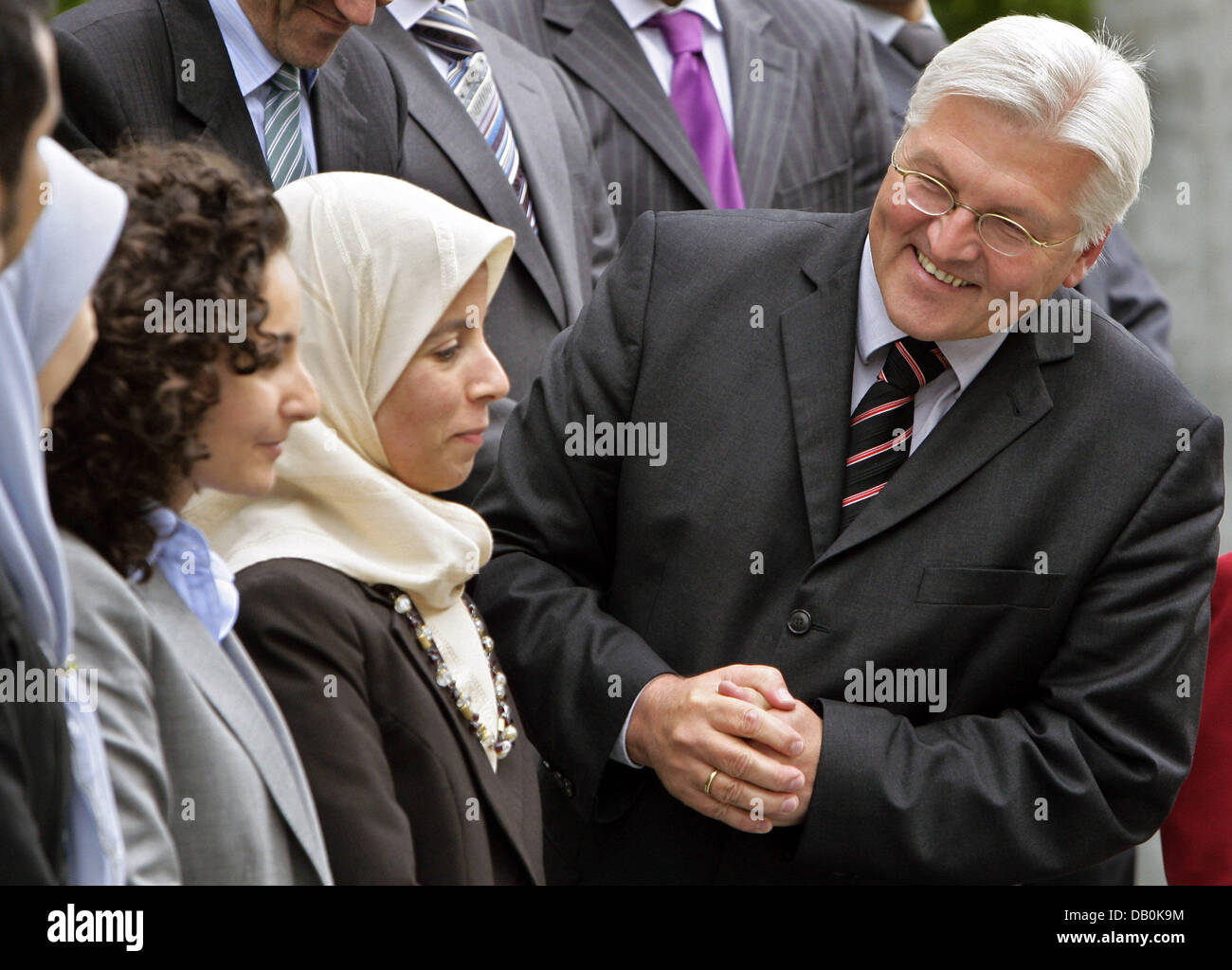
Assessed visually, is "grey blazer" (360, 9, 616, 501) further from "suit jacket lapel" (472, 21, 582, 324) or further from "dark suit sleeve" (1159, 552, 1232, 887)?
"dark suit sleeve" (1159, 552, 1232, 887)

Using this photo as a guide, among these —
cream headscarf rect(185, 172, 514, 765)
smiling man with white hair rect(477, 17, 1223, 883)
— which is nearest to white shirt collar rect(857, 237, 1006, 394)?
smiling man with white hair rect(477, 17, 1223, 883)

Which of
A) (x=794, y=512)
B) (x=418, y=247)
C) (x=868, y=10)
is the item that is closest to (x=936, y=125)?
(x=794, y=512)

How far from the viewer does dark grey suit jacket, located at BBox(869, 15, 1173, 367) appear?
4.66 meters

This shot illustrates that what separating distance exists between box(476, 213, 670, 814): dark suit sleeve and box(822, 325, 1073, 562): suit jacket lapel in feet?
1.28

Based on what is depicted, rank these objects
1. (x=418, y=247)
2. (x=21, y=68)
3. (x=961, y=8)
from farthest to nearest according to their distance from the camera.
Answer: (x=961, y=8), (x=418, y=247), (x=21, y=68)

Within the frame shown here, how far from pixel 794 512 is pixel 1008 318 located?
0.45 meters

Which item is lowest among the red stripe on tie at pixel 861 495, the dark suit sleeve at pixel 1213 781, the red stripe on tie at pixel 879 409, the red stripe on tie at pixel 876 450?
the dark suit sleeve at pixel 1213 781

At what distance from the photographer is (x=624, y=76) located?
12.7 ft

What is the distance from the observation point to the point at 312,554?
216 cm

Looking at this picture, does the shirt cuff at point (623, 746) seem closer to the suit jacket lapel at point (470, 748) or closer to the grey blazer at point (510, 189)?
the suit jacket lapel at point (470, 748)

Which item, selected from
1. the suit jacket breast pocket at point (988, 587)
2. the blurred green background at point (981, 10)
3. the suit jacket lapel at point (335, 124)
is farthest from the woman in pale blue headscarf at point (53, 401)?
the blurred green background at point (981, 10)

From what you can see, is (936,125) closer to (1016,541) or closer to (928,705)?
(1016,541)

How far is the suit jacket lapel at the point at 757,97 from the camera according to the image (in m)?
3.91

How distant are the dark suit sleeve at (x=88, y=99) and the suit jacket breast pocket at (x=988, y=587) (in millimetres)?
1413
